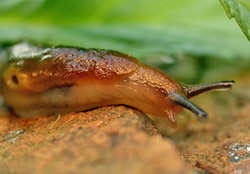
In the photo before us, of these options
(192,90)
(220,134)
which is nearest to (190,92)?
(192,90)

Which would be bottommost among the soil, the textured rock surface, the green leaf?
the textured rock surface

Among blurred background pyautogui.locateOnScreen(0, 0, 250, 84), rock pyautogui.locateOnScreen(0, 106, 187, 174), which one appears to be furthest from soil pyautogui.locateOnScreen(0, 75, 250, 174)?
blurred background pyautogui.locateOnScreen(0, 0, 250, 84)

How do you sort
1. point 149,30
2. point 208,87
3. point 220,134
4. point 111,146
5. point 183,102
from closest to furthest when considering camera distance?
point 111,146 < point 183,102 < point 208,87 < point 220,134 < point 149,30

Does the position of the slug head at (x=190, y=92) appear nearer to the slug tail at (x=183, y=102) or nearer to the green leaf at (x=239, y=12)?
the slug tail at (x=183, y=102)

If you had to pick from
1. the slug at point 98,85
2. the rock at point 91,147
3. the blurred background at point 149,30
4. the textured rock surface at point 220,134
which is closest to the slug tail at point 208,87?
the slug at point 98,85

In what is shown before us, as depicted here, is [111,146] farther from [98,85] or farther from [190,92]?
[190,92]

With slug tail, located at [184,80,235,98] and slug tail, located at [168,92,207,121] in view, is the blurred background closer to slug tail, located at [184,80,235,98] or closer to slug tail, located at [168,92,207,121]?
slug tail, located at [184,80,235,98]
